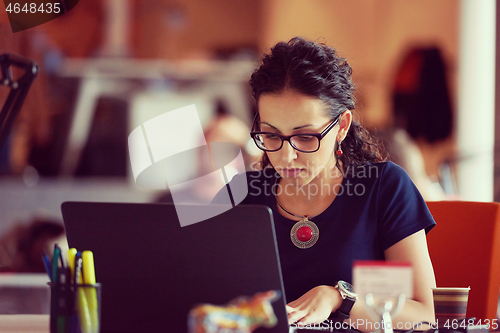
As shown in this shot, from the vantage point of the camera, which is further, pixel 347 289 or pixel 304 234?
pixel 304 234

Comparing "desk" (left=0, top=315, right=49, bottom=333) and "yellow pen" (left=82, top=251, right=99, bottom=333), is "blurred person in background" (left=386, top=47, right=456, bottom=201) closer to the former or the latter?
"desk" (left=0, top=315, right=49, bottom=333)

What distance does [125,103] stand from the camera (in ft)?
11.6

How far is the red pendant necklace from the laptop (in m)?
0.55

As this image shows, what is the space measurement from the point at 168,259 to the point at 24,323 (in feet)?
1.40

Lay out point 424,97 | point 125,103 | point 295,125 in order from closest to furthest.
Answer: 1. point 295,125
2. point 125,103
3. point 424,97

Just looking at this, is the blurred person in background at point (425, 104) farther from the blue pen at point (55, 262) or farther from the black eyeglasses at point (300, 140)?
the blue pen at point (55, 262)

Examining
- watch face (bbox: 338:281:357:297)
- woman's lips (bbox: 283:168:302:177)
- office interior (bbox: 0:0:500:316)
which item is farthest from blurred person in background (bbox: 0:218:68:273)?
watch face (bbox: 338:281:357:297)

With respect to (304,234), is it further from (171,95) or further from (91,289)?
(171,95)

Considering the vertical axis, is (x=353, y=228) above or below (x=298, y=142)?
below

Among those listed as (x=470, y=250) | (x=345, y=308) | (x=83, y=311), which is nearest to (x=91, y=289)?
(x=83, y=311)

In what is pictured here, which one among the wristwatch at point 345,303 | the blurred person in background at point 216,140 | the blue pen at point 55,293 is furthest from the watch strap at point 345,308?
the blurred person in background at point 216,140

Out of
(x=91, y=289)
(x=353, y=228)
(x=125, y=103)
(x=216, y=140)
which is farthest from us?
(x=125, y=103)

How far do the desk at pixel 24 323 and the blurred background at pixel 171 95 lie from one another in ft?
6.06

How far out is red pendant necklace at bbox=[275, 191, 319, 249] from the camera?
1.31 m
